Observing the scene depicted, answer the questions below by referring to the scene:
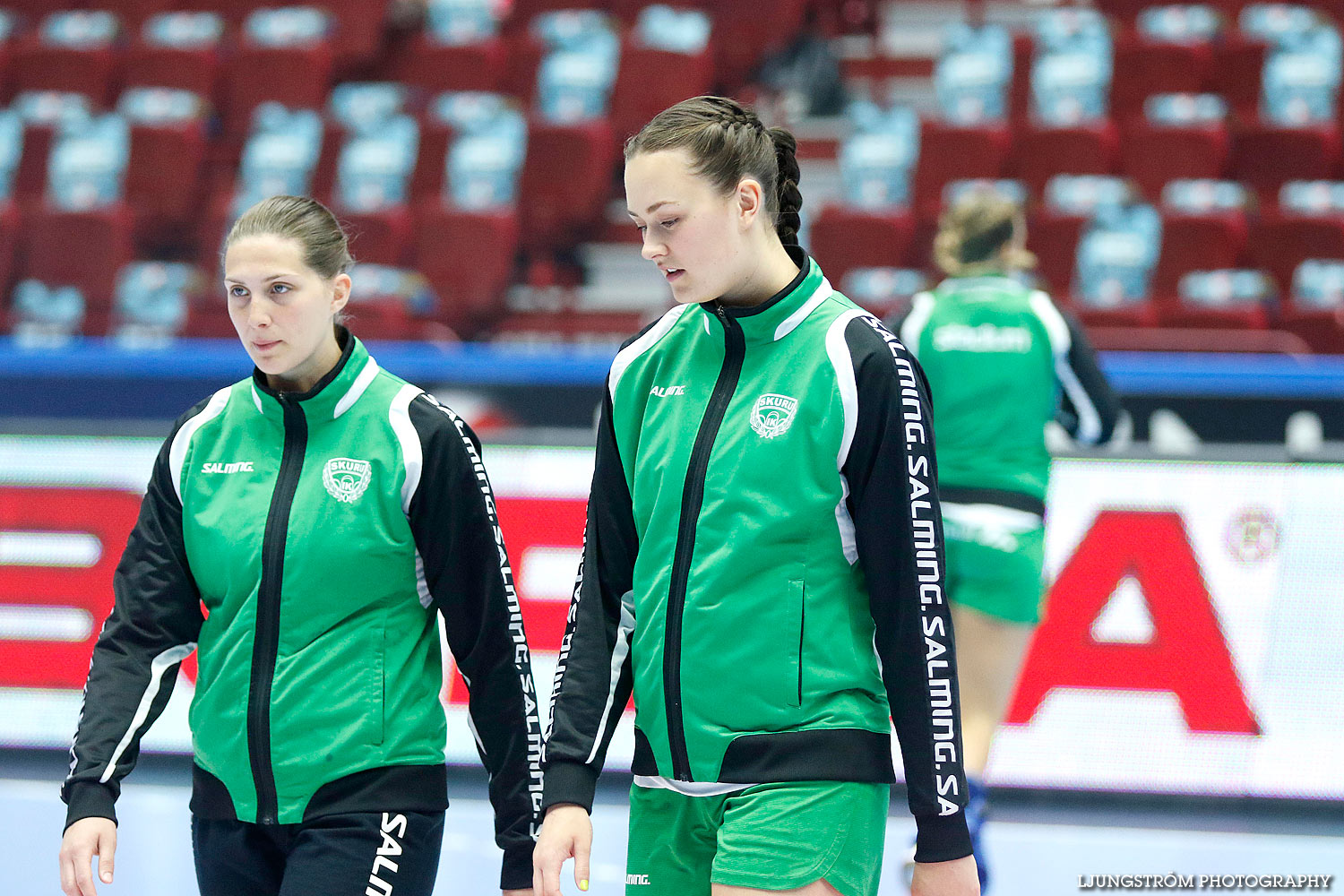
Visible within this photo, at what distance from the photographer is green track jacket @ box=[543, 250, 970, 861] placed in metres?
2.00

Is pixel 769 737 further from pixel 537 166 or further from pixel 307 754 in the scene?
pixel 537 166

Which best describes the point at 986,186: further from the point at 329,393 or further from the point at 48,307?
the point at 329,393

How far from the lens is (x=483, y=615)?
2381mm

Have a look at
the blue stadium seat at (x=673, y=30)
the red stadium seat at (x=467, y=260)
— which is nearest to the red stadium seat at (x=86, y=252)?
the red stadium seat at (x=467, y=260)

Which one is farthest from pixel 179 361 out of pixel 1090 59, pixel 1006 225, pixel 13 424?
pixel 1090 59

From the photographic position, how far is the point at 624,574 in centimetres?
223

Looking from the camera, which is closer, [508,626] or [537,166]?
[508,626]

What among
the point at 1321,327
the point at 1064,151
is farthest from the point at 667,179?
the point at 1064,151

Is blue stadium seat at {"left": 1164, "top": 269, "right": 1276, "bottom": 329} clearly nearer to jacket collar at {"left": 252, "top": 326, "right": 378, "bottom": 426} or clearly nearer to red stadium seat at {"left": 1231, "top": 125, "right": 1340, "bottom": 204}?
red stadium seat at {"left": 1231, "top": 125, "right": 1340, "bottom": 204}

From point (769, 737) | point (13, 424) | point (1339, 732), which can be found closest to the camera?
point (769, 737)

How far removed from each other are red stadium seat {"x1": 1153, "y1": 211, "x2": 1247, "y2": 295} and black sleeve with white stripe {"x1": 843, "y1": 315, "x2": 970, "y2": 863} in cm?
742

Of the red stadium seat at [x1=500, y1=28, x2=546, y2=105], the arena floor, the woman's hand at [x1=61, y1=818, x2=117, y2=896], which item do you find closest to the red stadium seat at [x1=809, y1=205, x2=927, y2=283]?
the red stadium seat at [x1=500, y1=28, x2=546, y2=105]

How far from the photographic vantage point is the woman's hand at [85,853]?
89.1 inches

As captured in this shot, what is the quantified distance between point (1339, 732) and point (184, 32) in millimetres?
10293
